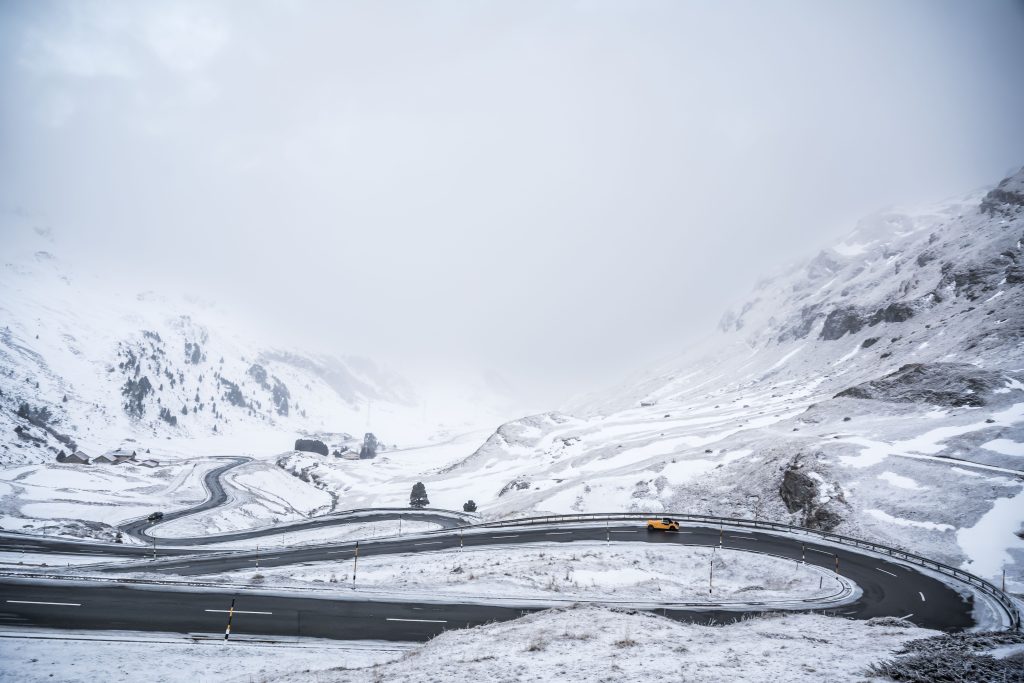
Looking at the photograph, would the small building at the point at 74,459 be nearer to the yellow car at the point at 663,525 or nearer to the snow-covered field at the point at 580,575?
the snow-covered field at the point at 580,575

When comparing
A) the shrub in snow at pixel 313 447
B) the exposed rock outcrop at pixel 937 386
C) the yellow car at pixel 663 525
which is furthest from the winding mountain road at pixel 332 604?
the shrub in snow at pixel 313 447

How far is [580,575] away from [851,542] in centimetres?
2366

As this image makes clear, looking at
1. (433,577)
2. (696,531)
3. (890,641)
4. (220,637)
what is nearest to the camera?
(890,641)

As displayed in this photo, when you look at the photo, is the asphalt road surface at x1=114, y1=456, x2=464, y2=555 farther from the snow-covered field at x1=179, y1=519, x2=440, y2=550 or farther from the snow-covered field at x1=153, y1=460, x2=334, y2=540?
the snow-covered field at x1=153, y1=460, x2=334, y2=540

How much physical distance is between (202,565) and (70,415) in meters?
192

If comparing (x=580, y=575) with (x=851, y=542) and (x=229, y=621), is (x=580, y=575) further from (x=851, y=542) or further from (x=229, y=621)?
(x=851, y=542)

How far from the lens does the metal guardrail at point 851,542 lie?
27341mm

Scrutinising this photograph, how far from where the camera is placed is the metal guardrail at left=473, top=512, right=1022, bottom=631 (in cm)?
2734

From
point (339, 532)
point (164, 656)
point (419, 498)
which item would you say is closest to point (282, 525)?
point (339, 532)

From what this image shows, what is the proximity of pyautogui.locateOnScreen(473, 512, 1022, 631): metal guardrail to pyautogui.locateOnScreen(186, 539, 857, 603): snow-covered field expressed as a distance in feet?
23.7

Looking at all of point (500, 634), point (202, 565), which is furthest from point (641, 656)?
point (202, 565)

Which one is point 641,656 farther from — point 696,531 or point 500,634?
point 696,531

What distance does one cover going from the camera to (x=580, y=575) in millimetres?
31641

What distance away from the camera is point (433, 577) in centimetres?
3148
